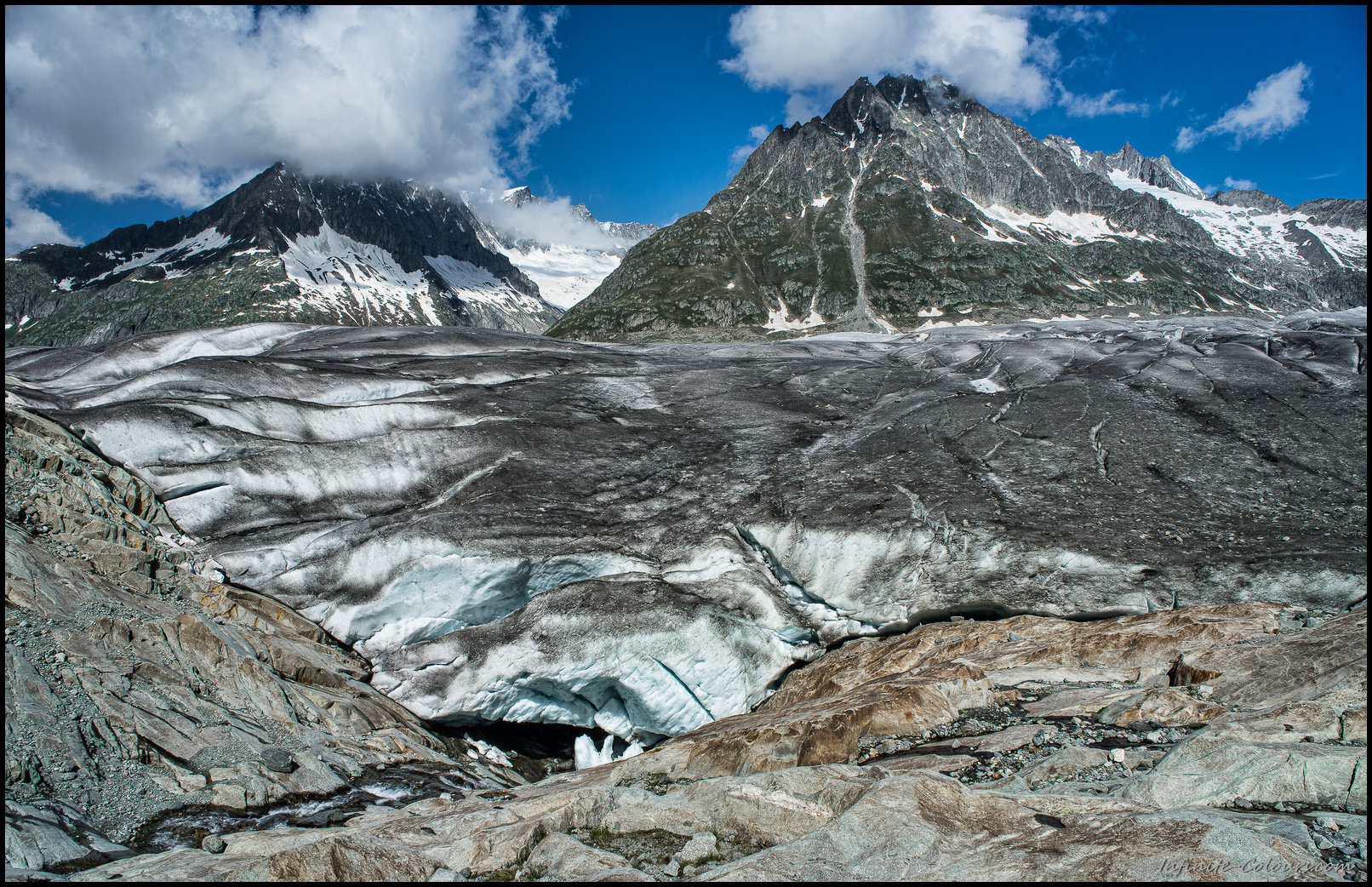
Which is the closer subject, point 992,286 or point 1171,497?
point 1171,497

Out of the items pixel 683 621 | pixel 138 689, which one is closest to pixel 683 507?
pixel 683 621

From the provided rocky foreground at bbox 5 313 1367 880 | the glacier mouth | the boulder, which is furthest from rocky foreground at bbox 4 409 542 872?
the boulder

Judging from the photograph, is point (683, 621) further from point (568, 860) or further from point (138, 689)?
point (138, 689)

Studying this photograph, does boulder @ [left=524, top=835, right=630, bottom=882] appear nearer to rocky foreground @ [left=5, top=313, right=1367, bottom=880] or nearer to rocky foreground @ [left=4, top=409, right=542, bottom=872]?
rocky foreground @ [left=5, top=313, right=1367, bottom=880]

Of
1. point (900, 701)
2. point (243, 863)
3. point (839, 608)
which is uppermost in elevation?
point (839, 608)

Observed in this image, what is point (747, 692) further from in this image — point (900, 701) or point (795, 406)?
point (795, 406)

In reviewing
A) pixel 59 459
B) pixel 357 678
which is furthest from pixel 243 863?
pixel 59 459

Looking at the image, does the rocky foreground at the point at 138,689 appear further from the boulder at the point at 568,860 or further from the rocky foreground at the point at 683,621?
the boulder at the point at 568,860

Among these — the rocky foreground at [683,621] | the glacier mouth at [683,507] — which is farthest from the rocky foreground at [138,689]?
the glacier mouth at [683,507]
